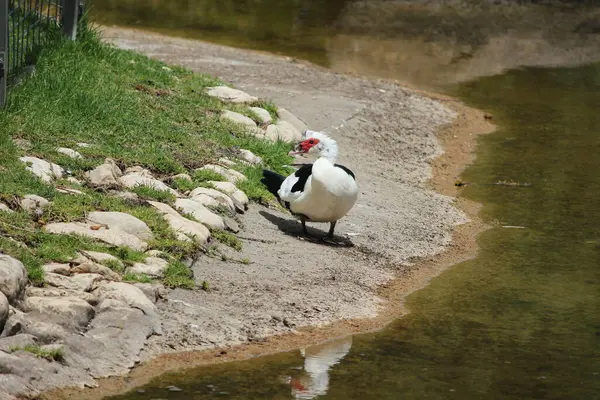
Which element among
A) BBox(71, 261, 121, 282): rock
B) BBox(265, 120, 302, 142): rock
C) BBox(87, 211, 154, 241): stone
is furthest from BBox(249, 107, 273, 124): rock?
BBox(71, 261, 121, 282): rock

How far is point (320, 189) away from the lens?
31.1 feet

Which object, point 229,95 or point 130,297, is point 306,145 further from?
point 229,95

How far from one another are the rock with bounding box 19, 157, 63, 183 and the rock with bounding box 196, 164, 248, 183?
148 centimetres

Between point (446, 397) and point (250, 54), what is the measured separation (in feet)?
41.1

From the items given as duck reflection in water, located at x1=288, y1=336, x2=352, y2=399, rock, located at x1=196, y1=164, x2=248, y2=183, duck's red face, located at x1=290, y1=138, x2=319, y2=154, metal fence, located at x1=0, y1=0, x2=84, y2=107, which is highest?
metal fence, located at x1=0, y1=0, x2=84, y2=107

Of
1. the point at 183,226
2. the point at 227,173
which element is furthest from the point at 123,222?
the point at 227,173

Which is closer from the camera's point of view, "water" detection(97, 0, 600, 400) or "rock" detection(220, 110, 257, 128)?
"water" detection(97, 0, 600, 400)

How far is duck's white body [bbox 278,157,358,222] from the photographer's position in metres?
Result: 9.48

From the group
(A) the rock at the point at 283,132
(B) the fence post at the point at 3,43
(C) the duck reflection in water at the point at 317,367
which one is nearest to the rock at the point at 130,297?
(C) the duck reflection in water at the point at 317,367

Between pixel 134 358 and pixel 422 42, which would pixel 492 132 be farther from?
pixel 134 358

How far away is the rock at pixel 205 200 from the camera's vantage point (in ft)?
31.2

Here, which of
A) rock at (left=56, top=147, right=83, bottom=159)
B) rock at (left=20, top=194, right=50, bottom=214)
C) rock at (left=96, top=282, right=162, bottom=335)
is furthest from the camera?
rock at (left=56, top=147, right=83, bottom=159)

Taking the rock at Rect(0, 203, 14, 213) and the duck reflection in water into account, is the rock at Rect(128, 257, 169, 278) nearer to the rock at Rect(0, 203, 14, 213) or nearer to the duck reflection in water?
the rock at Rect(0, 203, 14, 213)

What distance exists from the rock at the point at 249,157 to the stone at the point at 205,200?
152 cm
